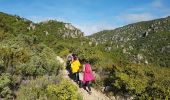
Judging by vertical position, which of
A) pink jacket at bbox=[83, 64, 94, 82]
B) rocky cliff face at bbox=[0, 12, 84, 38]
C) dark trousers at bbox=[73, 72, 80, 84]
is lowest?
dark trousers at bbox=[73, 72, 80, 84]

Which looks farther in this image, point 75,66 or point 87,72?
point 75,66

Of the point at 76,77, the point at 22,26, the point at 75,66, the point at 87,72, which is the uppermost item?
the point at 22,26

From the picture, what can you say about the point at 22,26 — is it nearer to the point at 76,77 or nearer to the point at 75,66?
the point at 76,77

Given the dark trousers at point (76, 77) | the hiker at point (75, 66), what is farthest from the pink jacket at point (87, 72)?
the dark trousers at point (76, 77)

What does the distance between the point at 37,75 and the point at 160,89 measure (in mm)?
6294

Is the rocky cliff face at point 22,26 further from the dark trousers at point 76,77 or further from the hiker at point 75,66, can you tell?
the hiker at point 75,66

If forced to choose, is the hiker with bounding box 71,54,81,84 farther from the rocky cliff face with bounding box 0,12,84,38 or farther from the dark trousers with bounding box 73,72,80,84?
the rocky cliff face with bounding box 0,12,84,38

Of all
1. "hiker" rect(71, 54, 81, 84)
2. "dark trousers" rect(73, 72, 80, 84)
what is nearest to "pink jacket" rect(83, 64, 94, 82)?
"hiker" rect(71, 54, 81, 84)

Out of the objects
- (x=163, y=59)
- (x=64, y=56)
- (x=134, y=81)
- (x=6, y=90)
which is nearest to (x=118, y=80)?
(x=134, y=81)

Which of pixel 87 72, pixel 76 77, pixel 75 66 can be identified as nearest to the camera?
pixel 87 72

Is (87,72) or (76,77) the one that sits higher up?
(87,72)

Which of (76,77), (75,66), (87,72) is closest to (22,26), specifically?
(76,77)

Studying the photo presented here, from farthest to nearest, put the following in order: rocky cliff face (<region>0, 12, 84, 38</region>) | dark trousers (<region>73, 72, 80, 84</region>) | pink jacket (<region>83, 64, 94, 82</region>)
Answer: rocky cliff face (<region>0, 12, 84, 38</region>)
dark trousers (<region>73, 72, 80, 84</region>)
pink jacket (<region>83, 64, 94, 82</region>)

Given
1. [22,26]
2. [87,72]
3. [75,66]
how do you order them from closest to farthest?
[87,72]
[75,66]
[22,26]
